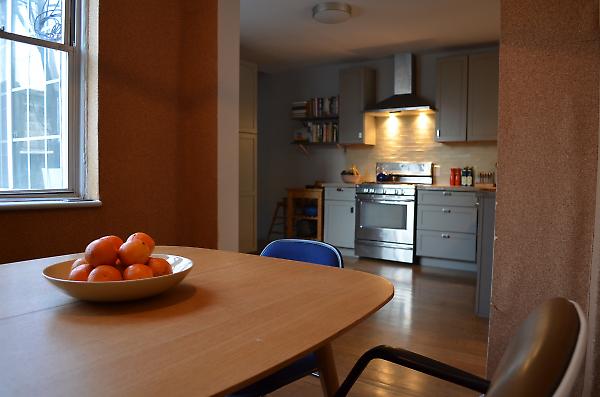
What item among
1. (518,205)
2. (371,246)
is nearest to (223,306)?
(518,205)

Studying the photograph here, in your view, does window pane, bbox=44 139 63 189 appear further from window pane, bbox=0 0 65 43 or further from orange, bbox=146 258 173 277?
orange, bbox=146 258 173 277

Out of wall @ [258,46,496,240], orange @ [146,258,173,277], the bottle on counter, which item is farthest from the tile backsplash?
orange @ [146,258,173,277]

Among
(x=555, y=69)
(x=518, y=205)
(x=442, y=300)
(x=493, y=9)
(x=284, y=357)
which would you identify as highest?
(x=493, y=9)

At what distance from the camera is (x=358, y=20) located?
4656 mm

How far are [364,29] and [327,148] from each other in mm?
2046

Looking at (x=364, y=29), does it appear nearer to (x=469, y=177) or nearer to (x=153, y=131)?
(x=469, y=177)

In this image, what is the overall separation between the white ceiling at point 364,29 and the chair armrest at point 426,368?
12.4ft

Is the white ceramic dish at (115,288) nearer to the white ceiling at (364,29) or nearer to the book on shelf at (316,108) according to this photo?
the white ceiling at (364,29)

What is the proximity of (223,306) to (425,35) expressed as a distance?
4848mm

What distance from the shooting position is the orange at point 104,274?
3.23ft

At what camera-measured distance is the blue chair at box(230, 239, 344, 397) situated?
1.27 meters

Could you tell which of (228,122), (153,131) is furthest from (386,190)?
(153,131)

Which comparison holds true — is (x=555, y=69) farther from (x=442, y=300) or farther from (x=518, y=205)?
(x=442, y=300)

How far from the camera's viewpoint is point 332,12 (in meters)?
4.22
